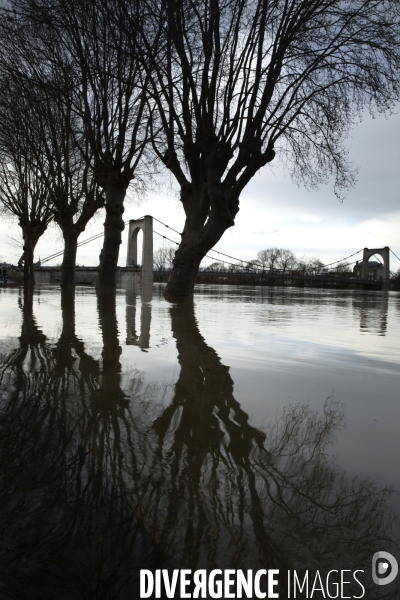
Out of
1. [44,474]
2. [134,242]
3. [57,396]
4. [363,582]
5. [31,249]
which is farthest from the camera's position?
[134,242]

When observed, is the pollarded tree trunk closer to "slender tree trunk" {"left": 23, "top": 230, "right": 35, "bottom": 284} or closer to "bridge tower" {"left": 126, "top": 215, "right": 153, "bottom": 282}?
"slender tree trunk" {"left": 23, "top": 230, "right": 35, "bottom": 284}

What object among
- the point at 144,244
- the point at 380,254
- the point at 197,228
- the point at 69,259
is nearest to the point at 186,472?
the point at 197,228

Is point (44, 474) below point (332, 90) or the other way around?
below

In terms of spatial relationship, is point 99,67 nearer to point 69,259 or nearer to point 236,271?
point 69,259

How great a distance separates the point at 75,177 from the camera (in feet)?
68.5

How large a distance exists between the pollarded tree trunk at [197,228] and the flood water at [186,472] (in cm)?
661

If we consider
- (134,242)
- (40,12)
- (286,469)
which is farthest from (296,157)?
(134,242)

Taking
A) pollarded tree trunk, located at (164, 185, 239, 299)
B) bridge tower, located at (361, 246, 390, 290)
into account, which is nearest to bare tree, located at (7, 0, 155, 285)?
pollarded tree trunk, located at (164, 185, 239, 299)

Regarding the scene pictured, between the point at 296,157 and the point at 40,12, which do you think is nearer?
the point at 40,12

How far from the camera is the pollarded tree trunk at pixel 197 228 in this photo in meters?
9.10

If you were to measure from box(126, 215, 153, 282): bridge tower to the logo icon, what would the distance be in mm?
29829

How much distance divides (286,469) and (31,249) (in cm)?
2537

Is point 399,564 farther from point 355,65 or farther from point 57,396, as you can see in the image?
point 355,65

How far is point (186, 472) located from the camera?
1284 millimetres
